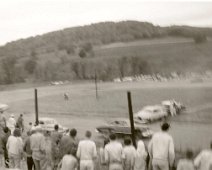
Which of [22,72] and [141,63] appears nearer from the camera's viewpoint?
[141,63]

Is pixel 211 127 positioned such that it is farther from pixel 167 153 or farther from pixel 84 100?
pixel 84 100

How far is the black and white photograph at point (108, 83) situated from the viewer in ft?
26.6

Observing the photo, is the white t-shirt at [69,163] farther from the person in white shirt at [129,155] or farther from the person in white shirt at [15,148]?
the person in white shirt at [15,148]

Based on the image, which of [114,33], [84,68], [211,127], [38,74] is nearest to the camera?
[211,127]

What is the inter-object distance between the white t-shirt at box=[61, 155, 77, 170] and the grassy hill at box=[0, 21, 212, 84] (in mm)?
2076

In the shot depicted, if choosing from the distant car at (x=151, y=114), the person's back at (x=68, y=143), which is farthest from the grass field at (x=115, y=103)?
the person's back at (x=68, y=143)

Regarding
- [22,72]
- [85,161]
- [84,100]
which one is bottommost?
[85,161]

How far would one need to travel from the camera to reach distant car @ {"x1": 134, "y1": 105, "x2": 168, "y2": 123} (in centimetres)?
890

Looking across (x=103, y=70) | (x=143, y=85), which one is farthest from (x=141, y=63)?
(x=103, y=70)

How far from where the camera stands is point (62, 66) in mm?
10805

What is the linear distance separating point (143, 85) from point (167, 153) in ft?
6.61

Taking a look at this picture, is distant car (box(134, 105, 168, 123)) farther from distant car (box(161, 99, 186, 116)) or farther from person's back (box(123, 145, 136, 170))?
person's back (box(123, 145, 136, 170))

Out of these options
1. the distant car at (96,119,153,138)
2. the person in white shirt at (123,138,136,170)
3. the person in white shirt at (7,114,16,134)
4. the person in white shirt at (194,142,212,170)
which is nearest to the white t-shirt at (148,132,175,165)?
the person in white shirt at (194,142,212,170)

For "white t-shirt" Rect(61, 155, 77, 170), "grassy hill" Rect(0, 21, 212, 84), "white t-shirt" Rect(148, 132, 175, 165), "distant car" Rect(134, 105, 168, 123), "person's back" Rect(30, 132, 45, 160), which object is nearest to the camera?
"white t-shirt" Rect(148, 132, 175, 165)
